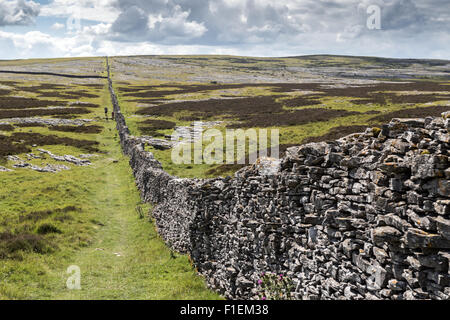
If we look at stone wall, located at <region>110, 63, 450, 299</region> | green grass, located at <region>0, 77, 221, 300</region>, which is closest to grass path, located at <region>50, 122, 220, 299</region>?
green grass, located at <region>0, 77, 221, 300</region>

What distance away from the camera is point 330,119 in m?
54.7

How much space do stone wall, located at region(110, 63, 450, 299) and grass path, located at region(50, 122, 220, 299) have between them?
1959mm

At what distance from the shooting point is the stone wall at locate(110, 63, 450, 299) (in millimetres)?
5766

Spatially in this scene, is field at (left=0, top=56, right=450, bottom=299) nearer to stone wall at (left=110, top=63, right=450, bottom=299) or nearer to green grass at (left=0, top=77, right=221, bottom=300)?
green grass at (left=0, top=77, right=221, bottom=300)

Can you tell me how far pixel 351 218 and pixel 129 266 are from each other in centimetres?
1138

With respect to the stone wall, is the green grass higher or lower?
lower

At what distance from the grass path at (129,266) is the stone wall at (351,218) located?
196 centimetres

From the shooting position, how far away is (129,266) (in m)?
15.4

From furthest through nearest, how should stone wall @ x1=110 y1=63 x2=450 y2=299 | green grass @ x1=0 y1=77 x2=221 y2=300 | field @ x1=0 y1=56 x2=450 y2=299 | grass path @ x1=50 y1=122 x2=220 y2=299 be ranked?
field @ x1=0 y1=56 x2=450 y2=299
green grass @ x1=0 y1=77 x2=221 y2=300
grass path @ x1=50 y1=122 x2=220 y2=299
stone wall @ x1=110 y1=63 x2=450 y2=299

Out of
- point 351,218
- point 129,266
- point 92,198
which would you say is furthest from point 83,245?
point 351,218

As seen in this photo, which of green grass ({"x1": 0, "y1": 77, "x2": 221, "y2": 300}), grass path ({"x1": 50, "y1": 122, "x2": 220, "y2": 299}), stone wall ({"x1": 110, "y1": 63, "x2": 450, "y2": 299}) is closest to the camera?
stone wall ({"x1": 110, "y1": 63, "x2": 450, "y2": 299})

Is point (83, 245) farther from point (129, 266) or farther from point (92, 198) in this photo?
point (92, 198)

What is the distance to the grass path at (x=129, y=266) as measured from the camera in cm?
1255
